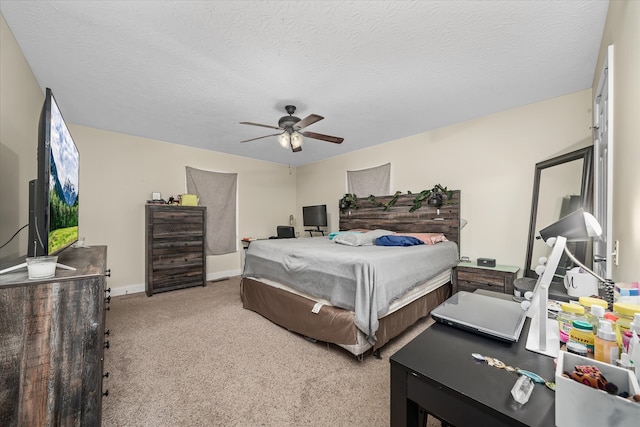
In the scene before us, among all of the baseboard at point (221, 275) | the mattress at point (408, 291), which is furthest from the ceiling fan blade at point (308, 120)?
the baseboard at point (221, 275)

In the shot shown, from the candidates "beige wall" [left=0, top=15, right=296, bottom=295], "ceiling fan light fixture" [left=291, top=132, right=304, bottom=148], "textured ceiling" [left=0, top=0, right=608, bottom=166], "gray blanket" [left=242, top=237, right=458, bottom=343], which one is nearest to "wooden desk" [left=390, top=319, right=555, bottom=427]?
"gray blanket" [left=242, top=237, right=458, bottom=343]

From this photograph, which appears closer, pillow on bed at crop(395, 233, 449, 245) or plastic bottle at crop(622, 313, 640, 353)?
plastic bottle at crop(622, 313, 640, 353)

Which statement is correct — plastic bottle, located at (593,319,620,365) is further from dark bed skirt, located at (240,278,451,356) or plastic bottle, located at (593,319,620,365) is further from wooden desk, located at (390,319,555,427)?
dark bed skirt, located at (240,278,451,356)

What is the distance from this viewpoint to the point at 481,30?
179 centimetres

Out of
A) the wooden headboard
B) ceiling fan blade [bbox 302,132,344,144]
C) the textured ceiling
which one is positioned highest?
the textured ceiling

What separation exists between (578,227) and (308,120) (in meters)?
2.22

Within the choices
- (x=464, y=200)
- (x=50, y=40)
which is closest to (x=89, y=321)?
(x=50, y=40)

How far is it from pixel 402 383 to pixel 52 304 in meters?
1.32

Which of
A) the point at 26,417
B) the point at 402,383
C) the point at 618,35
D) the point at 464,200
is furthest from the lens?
the point at 464,200

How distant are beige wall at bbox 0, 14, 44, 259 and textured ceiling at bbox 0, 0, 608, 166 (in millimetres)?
146

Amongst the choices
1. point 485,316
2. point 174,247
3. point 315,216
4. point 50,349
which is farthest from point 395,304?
point 174,247

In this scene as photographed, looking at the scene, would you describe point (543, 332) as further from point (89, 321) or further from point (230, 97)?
point (230, 97)

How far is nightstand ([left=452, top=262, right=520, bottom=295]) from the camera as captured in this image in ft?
9.12

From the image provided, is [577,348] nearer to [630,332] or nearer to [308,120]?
[630,332]
